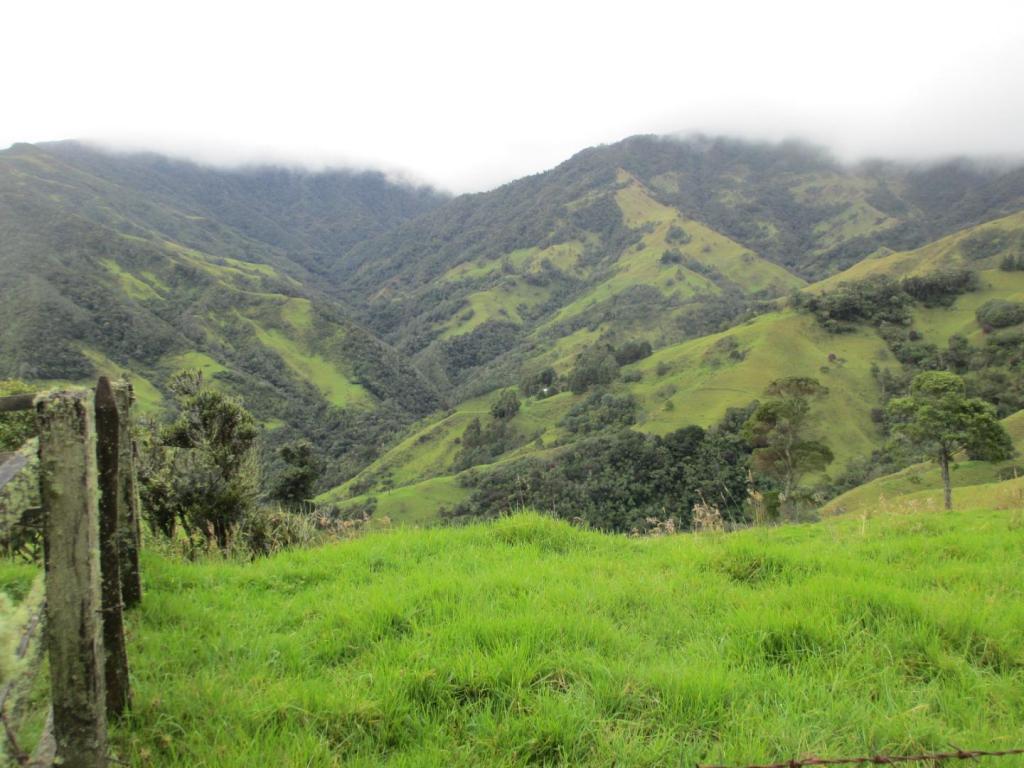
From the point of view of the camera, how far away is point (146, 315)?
5846 inches

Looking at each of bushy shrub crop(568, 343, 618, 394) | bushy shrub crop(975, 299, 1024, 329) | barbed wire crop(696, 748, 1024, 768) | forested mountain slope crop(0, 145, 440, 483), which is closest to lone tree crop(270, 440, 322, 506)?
barbed wire crop(696, 748, 1024, 768)

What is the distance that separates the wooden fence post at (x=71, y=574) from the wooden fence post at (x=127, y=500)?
110 centimetres

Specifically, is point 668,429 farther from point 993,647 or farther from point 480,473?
point 993,647

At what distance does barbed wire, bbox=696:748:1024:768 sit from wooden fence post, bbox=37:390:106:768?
245 centimetres

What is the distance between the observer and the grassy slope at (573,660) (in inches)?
122

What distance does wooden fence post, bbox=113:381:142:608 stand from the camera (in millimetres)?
3492

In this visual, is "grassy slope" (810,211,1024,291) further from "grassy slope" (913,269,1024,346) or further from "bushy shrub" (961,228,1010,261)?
"grassy slope" (913,269,1024,346)

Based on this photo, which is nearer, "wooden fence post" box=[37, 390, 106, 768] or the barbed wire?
"wooden fence post" box=[37, 390, 106, 768]

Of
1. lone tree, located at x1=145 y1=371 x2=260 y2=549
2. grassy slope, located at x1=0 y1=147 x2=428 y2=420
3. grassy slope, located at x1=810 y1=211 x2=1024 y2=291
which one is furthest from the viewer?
grassy slope, located at x1=810 y1=211 x2=1024 y2=291

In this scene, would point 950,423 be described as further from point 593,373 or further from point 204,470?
point 593,373

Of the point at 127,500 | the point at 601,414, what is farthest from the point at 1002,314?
the point at 127,500

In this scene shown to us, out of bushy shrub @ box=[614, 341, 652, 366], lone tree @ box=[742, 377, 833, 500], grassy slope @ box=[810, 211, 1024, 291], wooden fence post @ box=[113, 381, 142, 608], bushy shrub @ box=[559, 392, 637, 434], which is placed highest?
grassy slope @ box=[810, 211, 1024, 291]

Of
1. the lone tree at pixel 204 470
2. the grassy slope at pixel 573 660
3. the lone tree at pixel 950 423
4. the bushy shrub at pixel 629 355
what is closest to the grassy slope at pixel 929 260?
the bushy shrub at pixel 629 355

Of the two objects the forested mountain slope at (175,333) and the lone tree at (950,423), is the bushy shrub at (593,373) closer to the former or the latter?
the forested mountain slope at (175,333)
